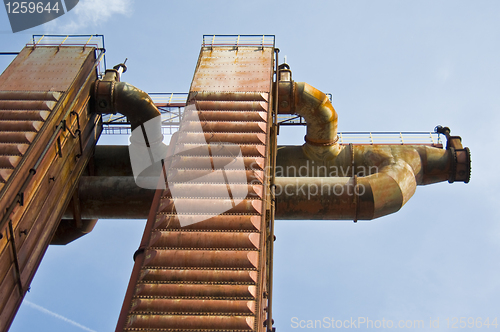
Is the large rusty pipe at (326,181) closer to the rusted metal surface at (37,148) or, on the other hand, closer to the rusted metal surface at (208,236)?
the rusted metal surface at (37,148)

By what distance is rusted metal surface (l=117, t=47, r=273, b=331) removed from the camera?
8.06 meters

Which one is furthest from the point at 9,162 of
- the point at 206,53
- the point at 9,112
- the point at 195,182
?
the point at 206,53

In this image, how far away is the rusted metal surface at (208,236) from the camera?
8.06 metres

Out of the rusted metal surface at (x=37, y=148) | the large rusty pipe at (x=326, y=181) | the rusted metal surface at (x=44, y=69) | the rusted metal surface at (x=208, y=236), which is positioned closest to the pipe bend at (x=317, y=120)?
the large rusty pipe at (x=326, y=181)

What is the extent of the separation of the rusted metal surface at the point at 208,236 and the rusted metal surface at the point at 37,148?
3559 millimetres

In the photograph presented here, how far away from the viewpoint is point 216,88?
1334 centimetres

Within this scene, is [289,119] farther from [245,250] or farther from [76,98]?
[245,250]

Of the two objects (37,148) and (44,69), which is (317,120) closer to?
(37,148)

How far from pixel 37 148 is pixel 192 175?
4444 millimetres

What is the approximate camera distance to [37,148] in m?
11.6

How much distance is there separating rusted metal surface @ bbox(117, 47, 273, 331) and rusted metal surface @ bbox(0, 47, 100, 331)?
140 inches

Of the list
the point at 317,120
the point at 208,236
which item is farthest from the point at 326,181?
the point at 208,236

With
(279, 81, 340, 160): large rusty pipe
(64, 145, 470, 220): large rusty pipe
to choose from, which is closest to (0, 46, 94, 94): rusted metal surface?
(64, 145, 470, 220): large rusty pipe

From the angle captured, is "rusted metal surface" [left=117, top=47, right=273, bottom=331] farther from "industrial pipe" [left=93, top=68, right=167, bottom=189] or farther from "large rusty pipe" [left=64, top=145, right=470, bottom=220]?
"large rusty pipe" [left=64, top=145, right=470, bottom=220]
